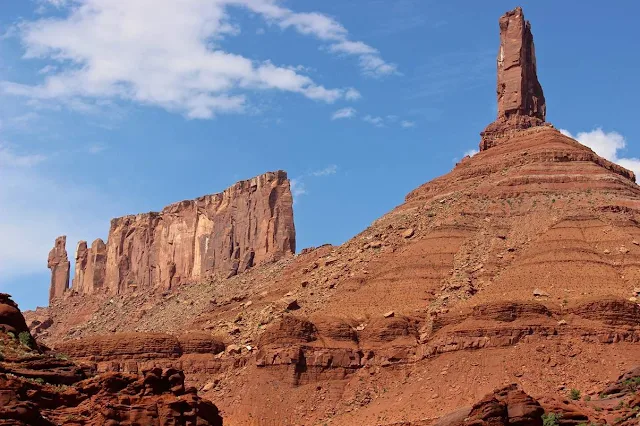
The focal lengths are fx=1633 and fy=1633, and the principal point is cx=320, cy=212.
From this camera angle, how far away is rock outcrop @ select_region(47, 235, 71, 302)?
177750mm

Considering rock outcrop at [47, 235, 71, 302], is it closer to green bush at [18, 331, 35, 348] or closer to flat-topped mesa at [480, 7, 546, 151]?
flat-topped mesa at [480, 7, 546, 151]

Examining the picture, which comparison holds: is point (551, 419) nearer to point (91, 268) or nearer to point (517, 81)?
point (517, 81)

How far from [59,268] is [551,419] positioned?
4947 inches

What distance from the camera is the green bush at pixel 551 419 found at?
60.8 meters

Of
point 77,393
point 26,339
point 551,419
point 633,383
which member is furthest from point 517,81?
point 77,393

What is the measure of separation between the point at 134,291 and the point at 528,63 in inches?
1801

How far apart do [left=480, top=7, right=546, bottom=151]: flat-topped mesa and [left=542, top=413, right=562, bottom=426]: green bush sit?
242 ft

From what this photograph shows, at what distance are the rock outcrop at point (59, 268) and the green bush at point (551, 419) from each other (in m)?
120

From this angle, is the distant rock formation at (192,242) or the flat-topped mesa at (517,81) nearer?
the flat-topped mesa at (517,81)

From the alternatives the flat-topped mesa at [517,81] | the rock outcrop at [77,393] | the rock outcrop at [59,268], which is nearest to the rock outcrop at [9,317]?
the rock outcrop at [77,393]

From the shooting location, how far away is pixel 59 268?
18075cm

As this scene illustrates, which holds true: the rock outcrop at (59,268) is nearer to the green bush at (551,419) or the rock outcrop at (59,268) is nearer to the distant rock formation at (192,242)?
the distant rock formation at (192,242)

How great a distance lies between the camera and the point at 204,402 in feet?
189

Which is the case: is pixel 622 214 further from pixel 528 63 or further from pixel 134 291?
pixel 134 291
